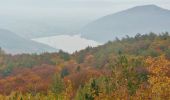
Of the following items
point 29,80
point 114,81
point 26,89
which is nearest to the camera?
point 114,81

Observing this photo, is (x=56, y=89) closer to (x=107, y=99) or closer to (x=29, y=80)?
(x=107, y=99)

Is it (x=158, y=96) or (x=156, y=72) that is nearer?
(x=156, y=72)

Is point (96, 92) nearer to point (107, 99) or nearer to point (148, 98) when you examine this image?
point (107, 99)

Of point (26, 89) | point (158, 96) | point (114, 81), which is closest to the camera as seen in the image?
point (158, 96)

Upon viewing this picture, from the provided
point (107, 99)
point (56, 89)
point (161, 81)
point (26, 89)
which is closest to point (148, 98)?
point (161, 81)

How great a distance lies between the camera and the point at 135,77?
106625 millimetres

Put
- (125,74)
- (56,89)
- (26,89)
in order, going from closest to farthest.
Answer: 1. (125,74)
2. (56,89)
3. (26,89)

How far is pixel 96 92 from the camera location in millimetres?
67375

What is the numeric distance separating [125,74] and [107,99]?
3379cm

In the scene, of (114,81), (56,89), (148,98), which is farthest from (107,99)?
(56,89)

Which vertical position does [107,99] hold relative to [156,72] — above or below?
below

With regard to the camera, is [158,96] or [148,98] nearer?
[158,96]

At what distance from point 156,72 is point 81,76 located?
132 m

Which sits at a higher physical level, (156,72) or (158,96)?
(156,72)
